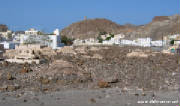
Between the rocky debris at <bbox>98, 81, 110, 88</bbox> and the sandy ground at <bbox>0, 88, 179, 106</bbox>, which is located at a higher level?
the rocky debris at <bbox>98, 81, 110, 88</bbox>

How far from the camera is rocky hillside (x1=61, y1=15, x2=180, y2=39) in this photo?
93.1m

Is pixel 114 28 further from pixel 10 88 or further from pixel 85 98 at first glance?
pixel 85 98

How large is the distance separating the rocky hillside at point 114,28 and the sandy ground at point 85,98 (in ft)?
260

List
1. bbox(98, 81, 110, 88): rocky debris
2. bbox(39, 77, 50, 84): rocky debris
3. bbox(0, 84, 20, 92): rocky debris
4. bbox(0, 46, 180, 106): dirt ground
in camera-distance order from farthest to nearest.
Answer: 1. bbox(39, 77, 50, 84): rocky debris
2. bbox(98, 81, 110, 88): rocky debris
3. bbox(0, 84, 20, 92): rocky debris
4. bbox(0, 46, 180, 106): dirt ground

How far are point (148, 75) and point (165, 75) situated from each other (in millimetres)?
841

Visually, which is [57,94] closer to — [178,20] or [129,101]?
[129,101]

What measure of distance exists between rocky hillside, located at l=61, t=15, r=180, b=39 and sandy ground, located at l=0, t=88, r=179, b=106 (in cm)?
7918

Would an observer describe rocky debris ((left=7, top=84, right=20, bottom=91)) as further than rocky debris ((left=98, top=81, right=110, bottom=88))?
No

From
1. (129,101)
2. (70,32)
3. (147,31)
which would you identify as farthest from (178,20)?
(129,101)

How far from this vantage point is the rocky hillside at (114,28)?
93125 millimetres

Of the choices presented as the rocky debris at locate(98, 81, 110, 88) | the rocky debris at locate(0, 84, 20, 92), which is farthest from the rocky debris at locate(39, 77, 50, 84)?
the rocky debris at locate(98, 81, 110, 88)

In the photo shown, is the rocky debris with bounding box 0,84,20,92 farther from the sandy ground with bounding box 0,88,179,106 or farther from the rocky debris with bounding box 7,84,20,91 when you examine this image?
the sandy ground with bounding box 0,88,179,106

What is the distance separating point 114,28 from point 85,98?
4995 inches

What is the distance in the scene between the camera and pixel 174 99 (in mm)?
10336
